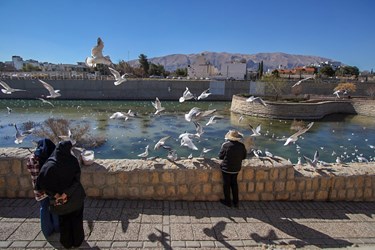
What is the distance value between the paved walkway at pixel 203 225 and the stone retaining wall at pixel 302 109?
24872 mm

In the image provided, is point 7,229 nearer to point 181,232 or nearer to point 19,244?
point 19,244

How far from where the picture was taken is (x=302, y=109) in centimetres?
2889

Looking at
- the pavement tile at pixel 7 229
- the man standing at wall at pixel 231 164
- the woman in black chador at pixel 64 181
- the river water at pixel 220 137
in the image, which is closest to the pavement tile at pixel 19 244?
the pavement tile at pixel 7 229

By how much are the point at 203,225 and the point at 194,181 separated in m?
0.96

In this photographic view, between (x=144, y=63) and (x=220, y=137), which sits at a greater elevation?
(x=144, y=63)

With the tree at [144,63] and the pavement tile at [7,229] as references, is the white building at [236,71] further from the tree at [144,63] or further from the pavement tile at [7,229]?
the pavement tile at [7,229]

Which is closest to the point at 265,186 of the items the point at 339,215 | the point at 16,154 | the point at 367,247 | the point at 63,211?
the point at 339,215

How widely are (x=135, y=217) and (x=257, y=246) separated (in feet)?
6.25

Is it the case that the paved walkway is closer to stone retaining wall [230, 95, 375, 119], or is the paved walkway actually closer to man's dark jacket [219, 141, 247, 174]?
man's dark jacket [219, 141, 247, 174]

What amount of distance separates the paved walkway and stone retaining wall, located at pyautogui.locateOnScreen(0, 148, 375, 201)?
6.1 inches

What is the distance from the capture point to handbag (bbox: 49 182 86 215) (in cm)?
324

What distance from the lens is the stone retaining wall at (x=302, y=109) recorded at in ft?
94.4

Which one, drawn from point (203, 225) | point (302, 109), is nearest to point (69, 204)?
point (203, 225)

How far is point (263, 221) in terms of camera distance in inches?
171
